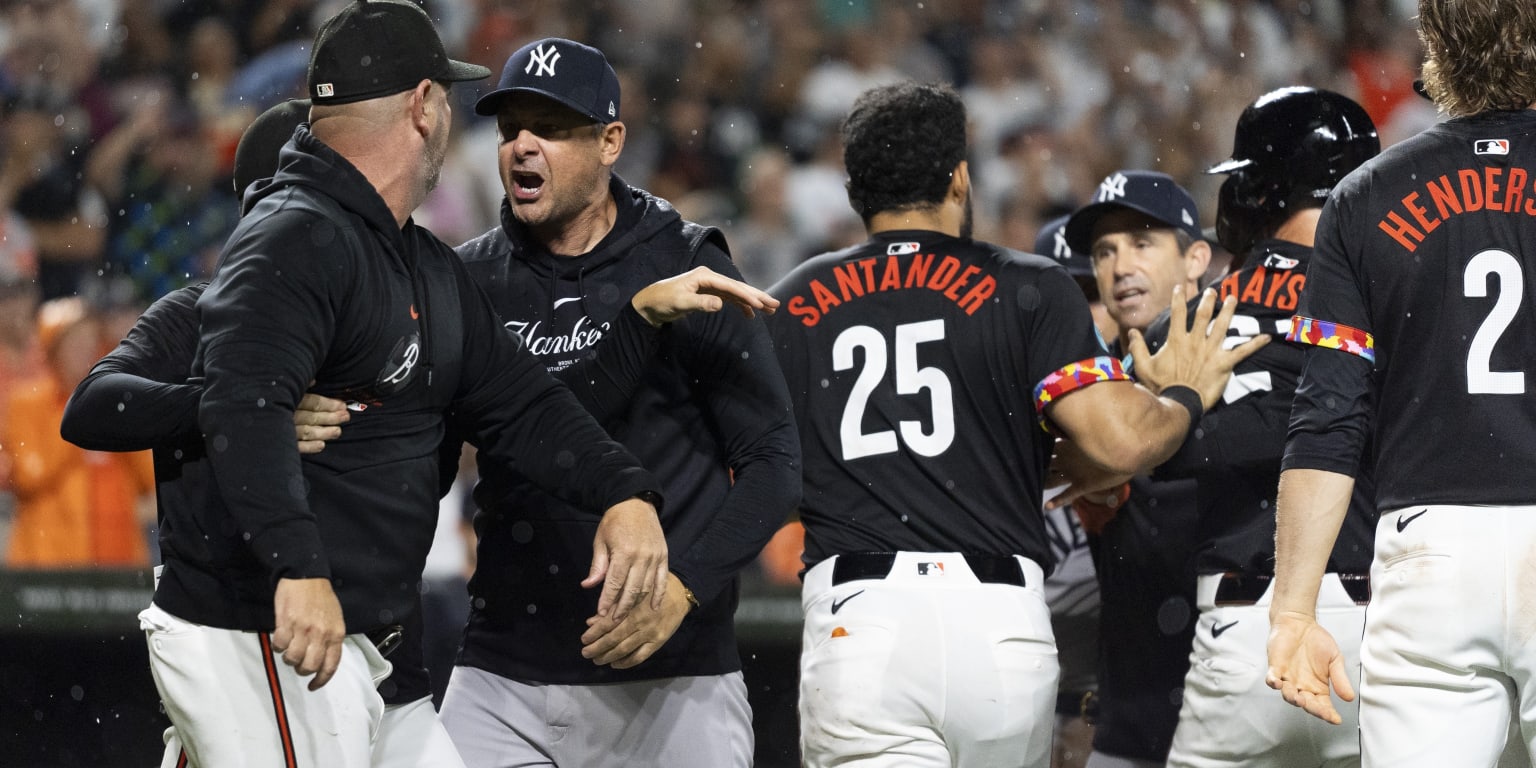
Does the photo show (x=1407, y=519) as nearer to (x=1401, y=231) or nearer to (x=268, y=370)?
(x=1401, y=231)

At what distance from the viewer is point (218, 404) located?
2.42 meters

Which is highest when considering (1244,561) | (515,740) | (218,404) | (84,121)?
(84,121)

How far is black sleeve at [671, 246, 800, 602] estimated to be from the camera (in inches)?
133

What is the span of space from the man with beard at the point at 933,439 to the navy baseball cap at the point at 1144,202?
0.95 meters

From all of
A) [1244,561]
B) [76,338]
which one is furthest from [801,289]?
[76,338]

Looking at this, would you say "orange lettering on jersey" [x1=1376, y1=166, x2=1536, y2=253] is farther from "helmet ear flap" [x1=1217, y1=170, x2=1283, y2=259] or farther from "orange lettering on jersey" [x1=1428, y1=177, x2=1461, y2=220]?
"helmet ear flap" [x1=1217, y1=170, x2=1283, y2=259]

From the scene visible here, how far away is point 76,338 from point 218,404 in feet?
18.5

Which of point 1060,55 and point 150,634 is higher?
point 1060,55

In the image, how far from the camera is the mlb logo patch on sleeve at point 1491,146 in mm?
2799

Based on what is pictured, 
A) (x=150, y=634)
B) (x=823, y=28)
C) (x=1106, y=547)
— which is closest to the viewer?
(x=150, y=634)

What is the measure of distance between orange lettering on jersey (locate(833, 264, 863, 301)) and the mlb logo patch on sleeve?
146cm

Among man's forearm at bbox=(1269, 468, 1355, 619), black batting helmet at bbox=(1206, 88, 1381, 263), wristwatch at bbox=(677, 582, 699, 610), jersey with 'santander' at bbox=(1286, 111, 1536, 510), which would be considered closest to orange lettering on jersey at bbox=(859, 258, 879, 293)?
wristwatch at bbox=(677, 582, 699, 610)

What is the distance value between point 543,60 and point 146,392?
4.31 ft

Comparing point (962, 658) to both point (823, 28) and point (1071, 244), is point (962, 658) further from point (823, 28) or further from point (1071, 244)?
point (823, 28)
